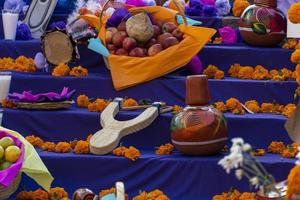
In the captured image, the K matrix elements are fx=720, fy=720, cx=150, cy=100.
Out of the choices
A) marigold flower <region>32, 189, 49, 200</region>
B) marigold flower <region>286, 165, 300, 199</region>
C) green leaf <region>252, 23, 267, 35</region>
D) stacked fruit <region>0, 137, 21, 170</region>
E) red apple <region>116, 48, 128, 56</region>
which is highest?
marigold flower <region>286, 165, 300, 199</region>

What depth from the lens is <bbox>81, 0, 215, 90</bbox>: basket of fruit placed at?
5719mm

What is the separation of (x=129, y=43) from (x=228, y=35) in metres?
1.08

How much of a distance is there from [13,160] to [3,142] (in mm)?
160

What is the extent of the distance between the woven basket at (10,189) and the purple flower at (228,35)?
104 inches

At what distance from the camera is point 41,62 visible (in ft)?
20.3

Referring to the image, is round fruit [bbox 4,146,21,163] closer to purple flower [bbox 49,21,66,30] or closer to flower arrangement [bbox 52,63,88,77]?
flower arrangement [bbox 52,63,88,77]

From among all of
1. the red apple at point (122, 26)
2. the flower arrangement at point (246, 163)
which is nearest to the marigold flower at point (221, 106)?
the red apple at point (122, 26)

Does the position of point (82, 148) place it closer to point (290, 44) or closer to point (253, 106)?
point (253, 106)

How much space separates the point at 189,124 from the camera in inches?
190

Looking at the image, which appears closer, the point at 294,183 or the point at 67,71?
the point at 294,183

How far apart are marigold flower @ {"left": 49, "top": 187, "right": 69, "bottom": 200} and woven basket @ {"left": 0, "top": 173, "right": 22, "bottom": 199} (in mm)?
262

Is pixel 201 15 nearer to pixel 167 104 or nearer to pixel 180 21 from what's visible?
pixel 180 21

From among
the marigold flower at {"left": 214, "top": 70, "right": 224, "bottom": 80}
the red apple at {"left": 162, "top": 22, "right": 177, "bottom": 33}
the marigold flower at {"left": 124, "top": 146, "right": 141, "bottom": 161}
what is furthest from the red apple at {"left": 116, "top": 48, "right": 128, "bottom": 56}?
the marigold flower at {"left": 124, "top": 146, "right": 141, "bottom": 161}

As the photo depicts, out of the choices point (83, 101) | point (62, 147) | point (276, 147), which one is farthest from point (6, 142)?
point (276, 147)
